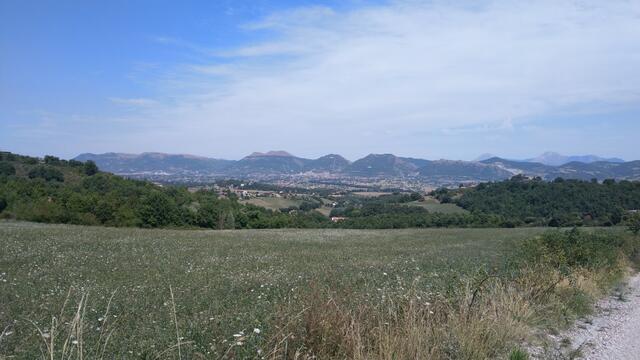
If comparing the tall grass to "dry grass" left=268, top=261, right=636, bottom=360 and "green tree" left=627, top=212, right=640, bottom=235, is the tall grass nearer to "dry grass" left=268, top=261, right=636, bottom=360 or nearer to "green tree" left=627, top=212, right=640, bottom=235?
"dry grass" left=268, top=261, right=636, bottom=360

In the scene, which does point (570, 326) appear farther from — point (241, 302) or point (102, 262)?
point (102, 262)

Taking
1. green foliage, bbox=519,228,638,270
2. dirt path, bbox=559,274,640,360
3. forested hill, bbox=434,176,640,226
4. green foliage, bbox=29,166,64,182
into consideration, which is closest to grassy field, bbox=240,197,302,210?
green foliage, bbox=29,166,64,182

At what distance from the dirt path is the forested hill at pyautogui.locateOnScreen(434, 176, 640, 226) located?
54.1 metres

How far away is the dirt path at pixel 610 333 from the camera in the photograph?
713 cm

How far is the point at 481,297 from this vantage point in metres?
7.61

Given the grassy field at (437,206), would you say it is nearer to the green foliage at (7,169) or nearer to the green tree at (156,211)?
the green tree at (156,211)

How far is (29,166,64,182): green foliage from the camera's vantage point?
83375mm

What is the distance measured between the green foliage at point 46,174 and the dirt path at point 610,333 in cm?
9080

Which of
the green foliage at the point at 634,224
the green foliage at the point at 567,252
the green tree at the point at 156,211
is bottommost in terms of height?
the green tree at the point at 156,211

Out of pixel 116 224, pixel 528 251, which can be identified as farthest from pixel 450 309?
pixel 116 224

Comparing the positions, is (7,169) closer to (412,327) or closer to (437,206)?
(437,206)

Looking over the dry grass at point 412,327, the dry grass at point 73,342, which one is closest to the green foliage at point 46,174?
the dry grass at point 73,342

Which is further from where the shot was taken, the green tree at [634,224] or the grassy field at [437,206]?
the grassy field at [437,206]

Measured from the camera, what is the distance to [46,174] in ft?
275
